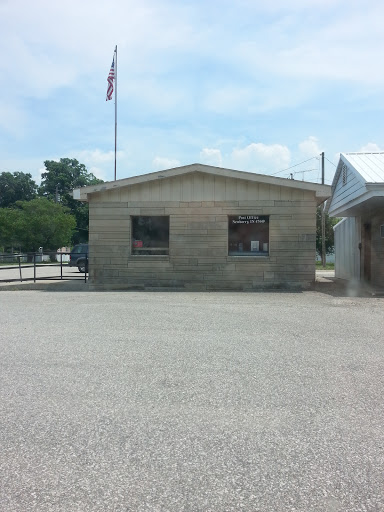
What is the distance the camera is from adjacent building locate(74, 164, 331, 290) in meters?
15.8

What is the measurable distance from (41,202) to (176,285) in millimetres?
40321

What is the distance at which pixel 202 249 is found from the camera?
16.2 m

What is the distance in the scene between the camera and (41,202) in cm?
5275

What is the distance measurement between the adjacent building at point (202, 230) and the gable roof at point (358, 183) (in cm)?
110

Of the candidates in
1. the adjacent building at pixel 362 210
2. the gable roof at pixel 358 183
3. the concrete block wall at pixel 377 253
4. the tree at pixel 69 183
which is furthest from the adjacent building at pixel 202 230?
the tree at pixel 69 183

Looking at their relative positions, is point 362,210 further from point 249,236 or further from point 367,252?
point 249,236

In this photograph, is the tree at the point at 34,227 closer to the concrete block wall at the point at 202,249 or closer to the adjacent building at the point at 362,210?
the concrete block wall at the point at 202,249

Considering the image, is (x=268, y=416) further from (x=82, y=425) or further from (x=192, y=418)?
(x=82, y=425)

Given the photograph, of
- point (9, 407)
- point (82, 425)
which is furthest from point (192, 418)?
point (9, 407)

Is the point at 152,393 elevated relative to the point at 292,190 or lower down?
lower down

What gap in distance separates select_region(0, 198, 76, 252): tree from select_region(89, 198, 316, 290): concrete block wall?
3530 cm

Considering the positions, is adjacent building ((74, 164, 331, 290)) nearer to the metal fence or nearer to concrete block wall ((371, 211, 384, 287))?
the metal fence

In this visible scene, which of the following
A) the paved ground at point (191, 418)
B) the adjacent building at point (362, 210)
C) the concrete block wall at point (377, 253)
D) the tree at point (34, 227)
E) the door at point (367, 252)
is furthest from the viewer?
the tree at point (34, 227)

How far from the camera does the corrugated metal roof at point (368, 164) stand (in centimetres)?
1434
